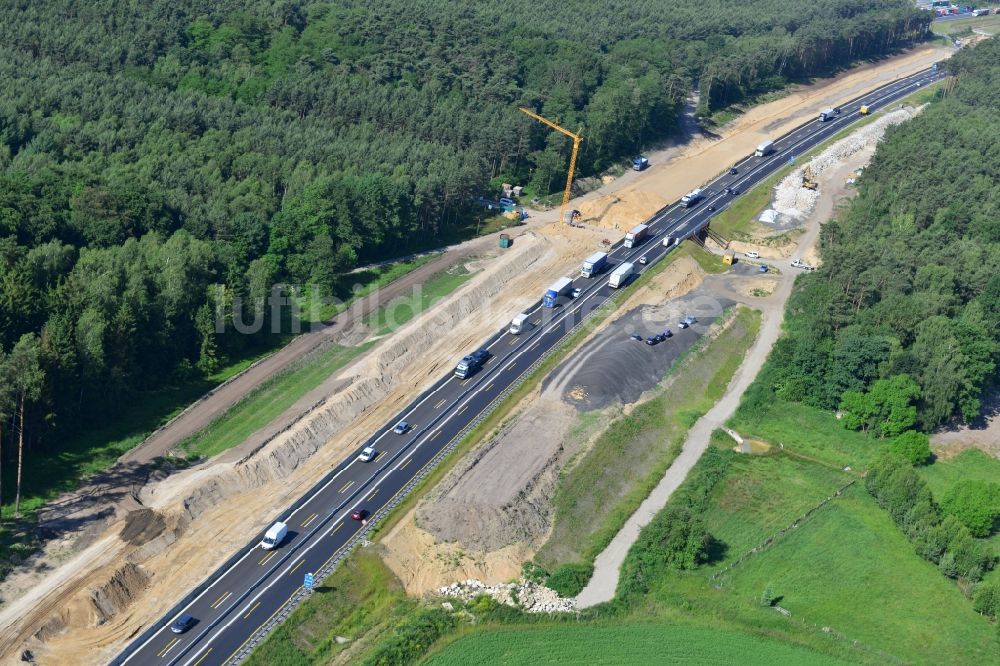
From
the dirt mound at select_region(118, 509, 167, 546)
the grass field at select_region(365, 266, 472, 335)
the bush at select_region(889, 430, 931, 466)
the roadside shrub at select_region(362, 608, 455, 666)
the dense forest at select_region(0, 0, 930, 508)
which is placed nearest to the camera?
the roadside shrub at select_region(362, 608, 455, 666)

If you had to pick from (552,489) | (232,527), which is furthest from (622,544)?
(232,527)

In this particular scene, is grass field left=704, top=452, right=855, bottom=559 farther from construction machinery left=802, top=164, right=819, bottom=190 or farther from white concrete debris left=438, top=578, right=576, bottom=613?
construction machinery left=802, top=164, right=819, bottom=190

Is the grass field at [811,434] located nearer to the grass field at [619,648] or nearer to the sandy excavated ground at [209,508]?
the grass field at [619,648]

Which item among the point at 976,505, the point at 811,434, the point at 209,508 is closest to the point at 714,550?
the point at 811,434

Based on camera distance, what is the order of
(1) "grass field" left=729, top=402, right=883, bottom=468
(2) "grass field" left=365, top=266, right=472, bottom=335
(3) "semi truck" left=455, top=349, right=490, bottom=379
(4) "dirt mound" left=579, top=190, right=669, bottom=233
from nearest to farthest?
(1) "grass field" left=729, top=402, right=883, bottom=468 → (3) "semi truck" left=455, top=349, right=490, bottom=379 → (2) "grass field" left=365, top=266, right=472, bottom=335 → (4) "dirt mound" left=579, top=190, right=669, bottom=233

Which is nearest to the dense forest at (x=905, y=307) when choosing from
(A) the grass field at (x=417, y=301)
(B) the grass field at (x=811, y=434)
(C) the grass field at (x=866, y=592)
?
(B) the grass field at (x=811, y=434)

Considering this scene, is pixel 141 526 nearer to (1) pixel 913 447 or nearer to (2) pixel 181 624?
(2) pixel 181 624

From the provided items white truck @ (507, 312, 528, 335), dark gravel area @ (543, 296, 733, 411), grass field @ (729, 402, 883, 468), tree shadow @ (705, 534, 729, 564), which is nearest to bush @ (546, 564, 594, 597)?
tree shadow @ (705, 534, 729, 564)
